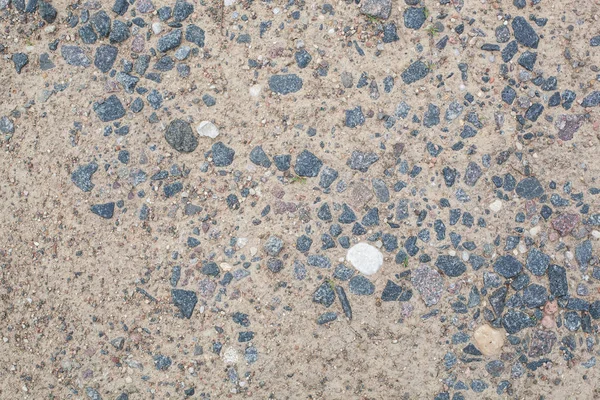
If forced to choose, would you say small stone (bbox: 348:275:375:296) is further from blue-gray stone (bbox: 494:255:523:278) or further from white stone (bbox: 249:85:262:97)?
white stone (bbox: 249:85:262:97)

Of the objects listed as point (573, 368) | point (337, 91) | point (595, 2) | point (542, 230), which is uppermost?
point (595, 2)

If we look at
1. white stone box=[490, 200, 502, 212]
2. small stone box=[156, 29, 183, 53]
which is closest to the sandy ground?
white stone box=[490, 200, 502, 212]

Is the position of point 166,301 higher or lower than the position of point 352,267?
lower

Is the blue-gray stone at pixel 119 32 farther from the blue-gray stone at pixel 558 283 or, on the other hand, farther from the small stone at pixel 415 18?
the blue-gray stone at pixel 558 283

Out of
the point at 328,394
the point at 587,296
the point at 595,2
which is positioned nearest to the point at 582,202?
the point at 587,296

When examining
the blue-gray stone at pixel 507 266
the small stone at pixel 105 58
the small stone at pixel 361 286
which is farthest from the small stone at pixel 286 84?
the blue-gray stone at pixel 507 266

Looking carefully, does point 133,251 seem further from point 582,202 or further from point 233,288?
point 582,202

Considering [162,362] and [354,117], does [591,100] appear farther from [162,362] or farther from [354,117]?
[162,362]
